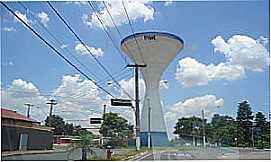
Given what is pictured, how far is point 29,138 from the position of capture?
651 centimetres

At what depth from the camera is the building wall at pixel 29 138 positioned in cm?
383

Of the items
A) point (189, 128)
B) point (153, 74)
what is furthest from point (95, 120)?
point (153, 74)

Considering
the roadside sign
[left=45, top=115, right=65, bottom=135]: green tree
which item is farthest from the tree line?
[left=45, top=115, right=65, bottom=135]: green tree

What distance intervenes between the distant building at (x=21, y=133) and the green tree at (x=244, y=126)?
12.0 feet

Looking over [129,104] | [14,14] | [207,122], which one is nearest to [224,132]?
[207,122]

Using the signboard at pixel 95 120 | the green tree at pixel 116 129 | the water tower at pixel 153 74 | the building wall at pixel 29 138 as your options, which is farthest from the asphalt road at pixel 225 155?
the water tower at pixel 153 74

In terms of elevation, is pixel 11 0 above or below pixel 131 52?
below

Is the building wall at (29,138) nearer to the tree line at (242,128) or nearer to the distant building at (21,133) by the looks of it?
the distant building at (21,133)

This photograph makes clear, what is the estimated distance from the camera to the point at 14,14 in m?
3.91

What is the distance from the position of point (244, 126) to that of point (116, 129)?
6.59 metres

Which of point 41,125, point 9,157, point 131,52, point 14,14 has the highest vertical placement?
point 131,52

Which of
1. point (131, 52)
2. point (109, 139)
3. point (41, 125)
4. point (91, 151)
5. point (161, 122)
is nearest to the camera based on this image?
point (91, 151)

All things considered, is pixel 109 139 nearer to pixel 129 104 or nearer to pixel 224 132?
pixel 129 104

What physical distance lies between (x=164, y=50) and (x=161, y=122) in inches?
155
